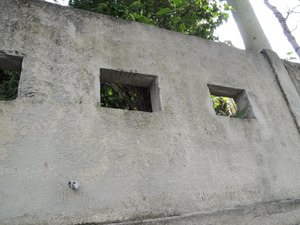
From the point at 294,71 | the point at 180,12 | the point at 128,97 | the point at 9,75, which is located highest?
the point at 180,12

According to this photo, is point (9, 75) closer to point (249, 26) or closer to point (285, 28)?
point (249, 26)

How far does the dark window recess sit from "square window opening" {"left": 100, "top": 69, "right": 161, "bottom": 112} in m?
0.90

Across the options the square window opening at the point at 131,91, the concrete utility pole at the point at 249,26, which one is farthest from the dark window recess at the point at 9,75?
the concrete utility pole at the point at 249,26

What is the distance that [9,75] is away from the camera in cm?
456

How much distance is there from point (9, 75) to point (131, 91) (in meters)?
2.31

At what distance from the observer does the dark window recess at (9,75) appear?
2.66 m

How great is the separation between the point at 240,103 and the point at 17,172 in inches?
119

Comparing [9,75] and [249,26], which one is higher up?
[249,26]

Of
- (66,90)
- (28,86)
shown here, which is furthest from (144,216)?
(28,86)

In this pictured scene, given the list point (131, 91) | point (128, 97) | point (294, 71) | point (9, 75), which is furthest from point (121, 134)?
point (294, 71)

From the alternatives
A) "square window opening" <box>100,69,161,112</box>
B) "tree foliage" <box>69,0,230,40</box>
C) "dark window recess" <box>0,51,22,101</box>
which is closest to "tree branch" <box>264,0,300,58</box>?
"tree foliage" <box>69,0,230,40</box>

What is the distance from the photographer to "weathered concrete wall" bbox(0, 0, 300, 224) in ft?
7.20

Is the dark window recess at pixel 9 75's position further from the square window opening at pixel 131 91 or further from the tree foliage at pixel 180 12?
the tree foliage at pixel 180 12

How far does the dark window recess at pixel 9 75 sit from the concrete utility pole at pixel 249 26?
166 inches
